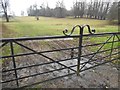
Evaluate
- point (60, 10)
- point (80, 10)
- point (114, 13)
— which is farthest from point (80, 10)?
point (114, 13)

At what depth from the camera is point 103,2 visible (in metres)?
39.8

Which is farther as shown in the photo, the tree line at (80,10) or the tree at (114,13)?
the tree line at (80,10)

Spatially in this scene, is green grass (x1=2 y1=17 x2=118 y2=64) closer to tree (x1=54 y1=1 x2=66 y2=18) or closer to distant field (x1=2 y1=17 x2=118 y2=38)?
distant field (x1=2 y1=17 x2=118 y2=38)

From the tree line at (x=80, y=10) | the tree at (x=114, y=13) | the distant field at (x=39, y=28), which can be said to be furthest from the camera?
the tree line at (x=80, y=10)

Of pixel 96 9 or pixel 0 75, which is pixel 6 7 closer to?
pixel 96 9

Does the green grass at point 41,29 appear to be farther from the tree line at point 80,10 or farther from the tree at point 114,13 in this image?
the tree line at point 80,10

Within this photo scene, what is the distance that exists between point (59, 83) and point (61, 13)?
140ft

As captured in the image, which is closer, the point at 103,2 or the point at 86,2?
the point at 103,2

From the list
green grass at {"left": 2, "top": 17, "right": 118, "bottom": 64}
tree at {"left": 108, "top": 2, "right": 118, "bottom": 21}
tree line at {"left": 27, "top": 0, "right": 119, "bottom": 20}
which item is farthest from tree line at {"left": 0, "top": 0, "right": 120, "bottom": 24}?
green grass at {"left": 2, "top": 17, "right": 118, "bottom": 64}

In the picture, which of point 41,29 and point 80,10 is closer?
point 41,29

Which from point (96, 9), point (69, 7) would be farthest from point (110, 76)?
point (69, 7)

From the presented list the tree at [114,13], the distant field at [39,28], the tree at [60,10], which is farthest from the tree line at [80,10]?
the distant field at [39,28]

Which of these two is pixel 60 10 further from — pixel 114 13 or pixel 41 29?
pixel 41 29

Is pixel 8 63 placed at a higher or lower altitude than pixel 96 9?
lower
